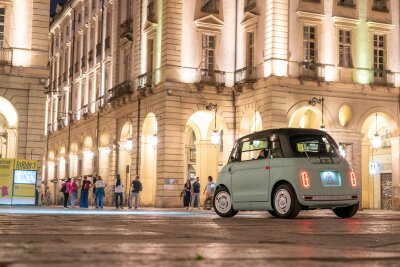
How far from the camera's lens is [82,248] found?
5.80 metres

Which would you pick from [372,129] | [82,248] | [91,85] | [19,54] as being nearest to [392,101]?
[372,129]

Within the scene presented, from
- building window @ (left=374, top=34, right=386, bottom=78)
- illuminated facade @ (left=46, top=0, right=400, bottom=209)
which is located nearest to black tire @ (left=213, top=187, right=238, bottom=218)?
illuminated facade @ (left=46, top=0, right=400, bottom=209)

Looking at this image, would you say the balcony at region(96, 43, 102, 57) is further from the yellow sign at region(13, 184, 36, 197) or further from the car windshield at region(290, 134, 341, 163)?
the car windshield at region(290, 134, 341, 163)

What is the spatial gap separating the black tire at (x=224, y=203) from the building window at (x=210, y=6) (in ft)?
81.9

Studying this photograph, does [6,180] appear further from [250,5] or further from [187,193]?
[250,5]

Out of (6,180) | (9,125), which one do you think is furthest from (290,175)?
(9,125)

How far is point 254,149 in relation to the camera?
16.7m

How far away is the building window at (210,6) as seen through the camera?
41031 mm

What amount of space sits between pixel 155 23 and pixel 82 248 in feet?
120

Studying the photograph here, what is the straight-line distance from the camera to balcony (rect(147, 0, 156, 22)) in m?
42.2

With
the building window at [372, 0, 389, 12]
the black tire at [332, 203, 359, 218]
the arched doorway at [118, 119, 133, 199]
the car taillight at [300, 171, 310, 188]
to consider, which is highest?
the building window at [372, 0, 389, 12]

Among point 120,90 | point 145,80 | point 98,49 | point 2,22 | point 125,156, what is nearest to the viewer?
point 2,22

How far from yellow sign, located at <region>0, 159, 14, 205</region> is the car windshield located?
51.7ft

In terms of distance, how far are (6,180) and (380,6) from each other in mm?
23922
